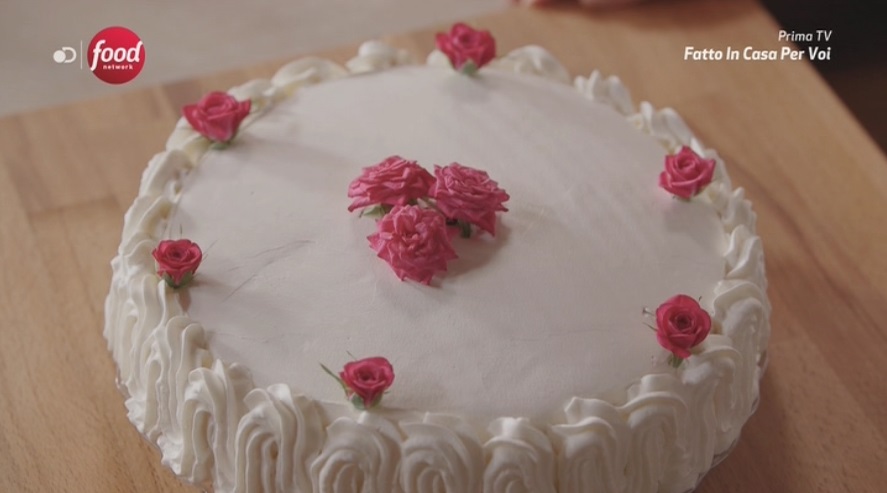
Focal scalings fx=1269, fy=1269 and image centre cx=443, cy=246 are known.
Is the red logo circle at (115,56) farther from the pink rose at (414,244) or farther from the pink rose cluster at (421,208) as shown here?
the pink rose at (414,244)

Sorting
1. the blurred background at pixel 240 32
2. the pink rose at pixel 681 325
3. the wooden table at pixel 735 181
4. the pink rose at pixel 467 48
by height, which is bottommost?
the blurred background at pixel 240 32

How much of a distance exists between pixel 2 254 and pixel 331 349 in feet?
4.08

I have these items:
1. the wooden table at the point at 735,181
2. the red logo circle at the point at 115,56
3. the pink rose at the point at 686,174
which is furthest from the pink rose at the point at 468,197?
the red logo circle at the point at 115,56

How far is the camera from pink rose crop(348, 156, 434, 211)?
2.63 metres

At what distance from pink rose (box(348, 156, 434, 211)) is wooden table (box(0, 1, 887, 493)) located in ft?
2.54

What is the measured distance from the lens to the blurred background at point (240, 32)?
Answer: 14.0 feet

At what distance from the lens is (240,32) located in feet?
14.8

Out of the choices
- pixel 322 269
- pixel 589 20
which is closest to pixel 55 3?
pixel 589 20

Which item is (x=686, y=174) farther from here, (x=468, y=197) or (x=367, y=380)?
(x=367, y=380)

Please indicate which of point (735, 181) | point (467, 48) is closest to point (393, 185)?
point (467, 48)

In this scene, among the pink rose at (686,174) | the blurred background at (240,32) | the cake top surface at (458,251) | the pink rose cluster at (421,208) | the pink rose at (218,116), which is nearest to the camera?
the cake top surface at (458,251)

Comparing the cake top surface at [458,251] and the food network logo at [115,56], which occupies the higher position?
the cake top surface at [458,251]

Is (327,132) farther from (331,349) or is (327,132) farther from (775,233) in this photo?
(775,233)

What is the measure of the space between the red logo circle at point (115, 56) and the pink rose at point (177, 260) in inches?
52.4
